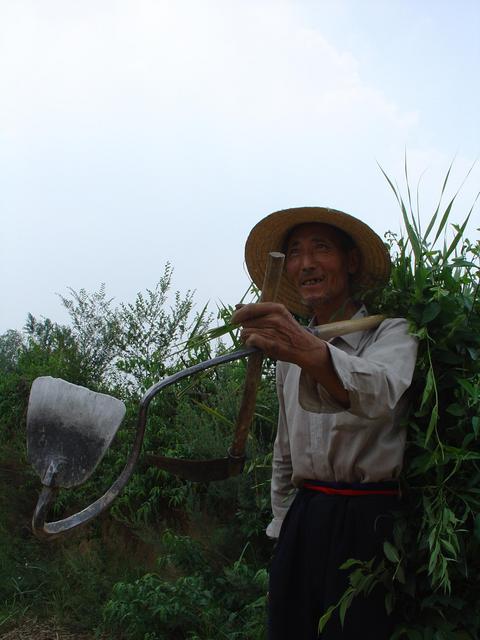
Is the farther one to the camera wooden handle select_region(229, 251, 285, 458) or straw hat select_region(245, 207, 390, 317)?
straw hat select_region(245, 207, 390, 317)

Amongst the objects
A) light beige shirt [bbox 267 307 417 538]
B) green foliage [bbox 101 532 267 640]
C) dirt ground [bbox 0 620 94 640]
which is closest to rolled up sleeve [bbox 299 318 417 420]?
light beige shirt [bbox 267 307 417 538]

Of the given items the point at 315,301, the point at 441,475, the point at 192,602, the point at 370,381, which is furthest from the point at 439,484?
the point at 192,602

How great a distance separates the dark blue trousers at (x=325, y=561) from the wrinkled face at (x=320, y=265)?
24.8 inches

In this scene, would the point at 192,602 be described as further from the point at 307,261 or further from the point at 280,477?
the point at 307,261

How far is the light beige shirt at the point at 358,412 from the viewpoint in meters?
1.81

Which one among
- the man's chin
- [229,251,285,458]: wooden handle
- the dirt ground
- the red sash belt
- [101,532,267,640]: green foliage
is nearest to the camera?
[229,251,285,458]: wooden handle

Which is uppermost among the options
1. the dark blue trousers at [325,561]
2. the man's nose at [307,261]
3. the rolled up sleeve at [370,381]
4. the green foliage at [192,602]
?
the man's nose at [307,261]

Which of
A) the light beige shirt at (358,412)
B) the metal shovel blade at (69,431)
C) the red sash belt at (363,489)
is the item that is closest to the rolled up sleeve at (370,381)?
the light beige shirt at (358,412)

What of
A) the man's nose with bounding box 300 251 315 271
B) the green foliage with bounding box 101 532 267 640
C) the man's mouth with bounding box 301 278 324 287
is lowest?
the green foliage with bounding box 101 532 267 640

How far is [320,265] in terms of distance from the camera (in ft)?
7.76

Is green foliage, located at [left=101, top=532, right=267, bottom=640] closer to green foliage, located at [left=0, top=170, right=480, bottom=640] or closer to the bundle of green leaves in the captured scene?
green foliage, located at [left=0, top=170, right=480, bottom=640]

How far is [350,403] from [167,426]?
398 centimetres

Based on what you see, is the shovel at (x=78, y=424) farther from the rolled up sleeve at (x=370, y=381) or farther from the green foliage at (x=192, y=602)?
the green foliage at (x=192, y=602)

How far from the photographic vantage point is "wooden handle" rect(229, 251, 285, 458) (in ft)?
6.22
